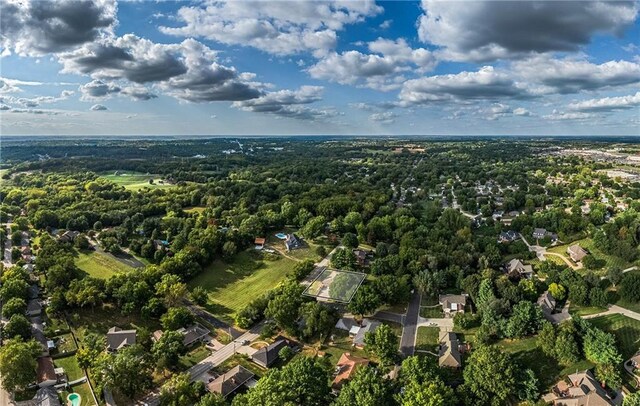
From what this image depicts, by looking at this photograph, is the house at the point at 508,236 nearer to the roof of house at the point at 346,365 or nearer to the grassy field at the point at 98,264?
the roof of house at the point at 346,365

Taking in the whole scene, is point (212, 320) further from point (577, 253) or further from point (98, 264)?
point (577, 253)

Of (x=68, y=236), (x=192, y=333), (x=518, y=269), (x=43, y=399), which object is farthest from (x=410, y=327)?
(x=68, y=236)

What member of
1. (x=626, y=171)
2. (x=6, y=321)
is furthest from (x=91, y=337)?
(x=626, y=171)

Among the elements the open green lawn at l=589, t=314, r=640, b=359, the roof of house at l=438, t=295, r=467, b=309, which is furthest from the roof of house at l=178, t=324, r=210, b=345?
the open green lawn at l=589, t=314, r=640, b=359

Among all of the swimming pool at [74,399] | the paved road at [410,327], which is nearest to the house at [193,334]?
the swimming pool at [74,399]

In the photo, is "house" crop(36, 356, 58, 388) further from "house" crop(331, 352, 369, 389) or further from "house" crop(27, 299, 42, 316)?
"house" crop(331, 352, 369, 389)

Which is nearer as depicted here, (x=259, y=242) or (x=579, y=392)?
(x=579, y=392)
